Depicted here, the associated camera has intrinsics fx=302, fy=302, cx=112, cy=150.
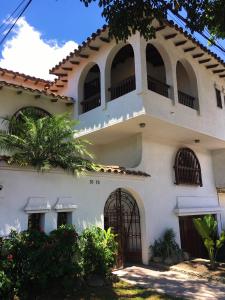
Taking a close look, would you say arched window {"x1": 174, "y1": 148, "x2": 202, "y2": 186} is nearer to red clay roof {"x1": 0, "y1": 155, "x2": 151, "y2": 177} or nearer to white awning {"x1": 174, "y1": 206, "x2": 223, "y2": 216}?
white awning {"x1": 174, "y1": 206, "x2": 223, "y2": 216}

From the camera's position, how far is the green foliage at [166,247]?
438 inches

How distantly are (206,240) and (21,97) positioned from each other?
29.8 feet

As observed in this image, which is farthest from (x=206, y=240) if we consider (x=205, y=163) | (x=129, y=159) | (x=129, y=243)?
(x=205, y=163)

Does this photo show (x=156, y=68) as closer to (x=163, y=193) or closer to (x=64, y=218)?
(x=163, y=193)

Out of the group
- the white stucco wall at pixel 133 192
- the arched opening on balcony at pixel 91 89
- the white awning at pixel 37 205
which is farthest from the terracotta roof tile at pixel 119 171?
the arched opening on balcony at pixel 91 89

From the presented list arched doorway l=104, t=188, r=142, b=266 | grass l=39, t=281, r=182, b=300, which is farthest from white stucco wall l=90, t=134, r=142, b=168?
grass l=39, t=281, r=182, b=300

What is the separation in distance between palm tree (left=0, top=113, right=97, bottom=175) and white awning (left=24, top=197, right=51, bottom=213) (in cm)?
85

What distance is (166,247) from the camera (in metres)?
11.2

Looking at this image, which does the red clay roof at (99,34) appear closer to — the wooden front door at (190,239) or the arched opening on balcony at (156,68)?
the arched opening on balcony at (156,68)

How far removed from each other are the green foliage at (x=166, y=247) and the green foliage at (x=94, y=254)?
3.09 metres

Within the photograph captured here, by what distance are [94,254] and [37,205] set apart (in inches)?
79.9

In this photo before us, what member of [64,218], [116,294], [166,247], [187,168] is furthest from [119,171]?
[187,168]

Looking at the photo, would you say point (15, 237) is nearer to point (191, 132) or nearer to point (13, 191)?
point (13, 191)

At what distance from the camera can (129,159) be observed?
41.6ft
